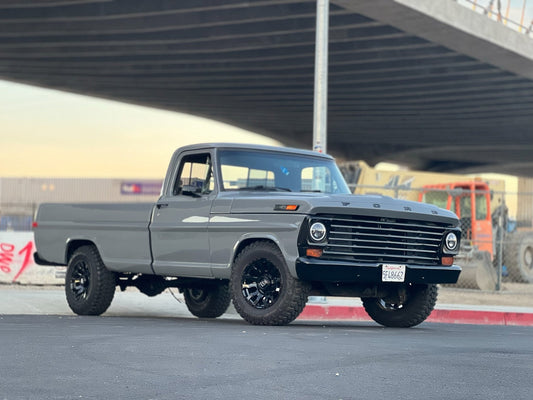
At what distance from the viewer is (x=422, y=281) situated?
1009 cm

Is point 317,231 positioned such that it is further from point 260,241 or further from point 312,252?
point 260,241

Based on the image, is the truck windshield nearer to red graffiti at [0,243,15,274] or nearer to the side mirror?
the side mirror

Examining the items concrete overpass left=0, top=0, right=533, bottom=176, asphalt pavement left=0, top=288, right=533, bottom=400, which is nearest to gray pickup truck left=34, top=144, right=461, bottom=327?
asphalt pavement left=0, top=288, right=533, bottom=400

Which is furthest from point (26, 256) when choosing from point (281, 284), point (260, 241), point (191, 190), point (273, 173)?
point (281, 284)

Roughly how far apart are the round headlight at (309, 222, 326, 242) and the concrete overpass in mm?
23338

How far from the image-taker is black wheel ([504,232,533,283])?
25.4 metres

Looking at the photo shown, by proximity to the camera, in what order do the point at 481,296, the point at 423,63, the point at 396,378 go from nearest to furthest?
the point at 396,378 < the point at 481,296 < the point at 423,63

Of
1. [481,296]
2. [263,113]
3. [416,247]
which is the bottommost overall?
[481,296]

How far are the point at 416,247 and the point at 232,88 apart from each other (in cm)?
4159

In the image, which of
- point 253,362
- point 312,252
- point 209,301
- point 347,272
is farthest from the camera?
point 209,301

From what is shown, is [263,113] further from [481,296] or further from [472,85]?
[481,296]

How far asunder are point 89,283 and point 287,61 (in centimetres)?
3223

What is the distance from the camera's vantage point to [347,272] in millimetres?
9438

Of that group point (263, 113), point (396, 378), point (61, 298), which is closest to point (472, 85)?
point (263, 113)
